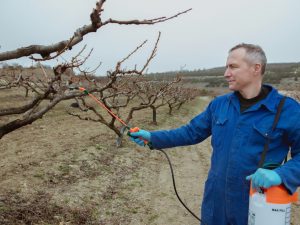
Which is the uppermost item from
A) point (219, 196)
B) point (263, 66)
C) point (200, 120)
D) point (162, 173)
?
point (263, 66)

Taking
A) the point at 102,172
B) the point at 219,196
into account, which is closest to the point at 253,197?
the point at 219,196

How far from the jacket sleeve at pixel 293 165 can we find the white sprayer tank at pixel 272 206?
6 cm

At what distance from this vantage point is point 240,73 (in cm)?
298

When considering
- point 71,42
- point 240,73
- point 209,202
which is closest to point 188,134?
point 209,202

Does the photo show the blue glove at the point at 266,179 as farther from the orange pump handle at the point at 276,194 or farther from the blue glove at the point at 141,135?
the blue glove at the point at 141,135

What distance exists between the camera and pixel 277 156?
2.85 metres

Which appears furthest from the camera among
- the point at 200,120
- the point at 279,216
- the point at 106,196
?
the point at 106,196

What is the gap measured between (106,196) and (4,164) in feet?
8.32

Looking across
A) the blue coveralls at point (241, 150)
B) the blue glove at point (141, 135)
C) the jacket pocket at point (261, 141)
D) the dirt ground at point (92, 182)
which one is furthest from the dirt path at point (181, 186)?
the jacket pocket at point (261, 141)

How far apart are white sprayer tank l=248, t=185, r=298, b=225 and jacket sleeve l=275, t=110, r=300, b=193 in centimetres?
6

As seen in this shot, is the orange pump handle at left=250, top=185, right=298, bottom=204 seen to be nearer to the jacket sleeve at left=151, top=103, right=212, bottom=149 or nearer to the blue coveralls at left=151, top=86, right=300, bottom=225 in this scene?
the blue coveralls at left=151, top=86, right=300, bottom=225

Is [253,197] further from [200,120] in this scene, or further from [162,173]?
[162,173]

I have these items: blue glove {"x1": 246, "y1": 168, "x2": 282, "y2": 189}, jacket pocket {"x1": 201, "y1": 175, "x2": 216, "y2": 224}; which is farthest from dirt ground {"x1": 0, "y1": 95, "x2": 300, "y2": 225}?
blue glove {"x1": 246, "y1": 168, "x2": 282, "y2": 189}

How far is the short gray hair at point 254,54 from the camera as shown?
2.99 m
